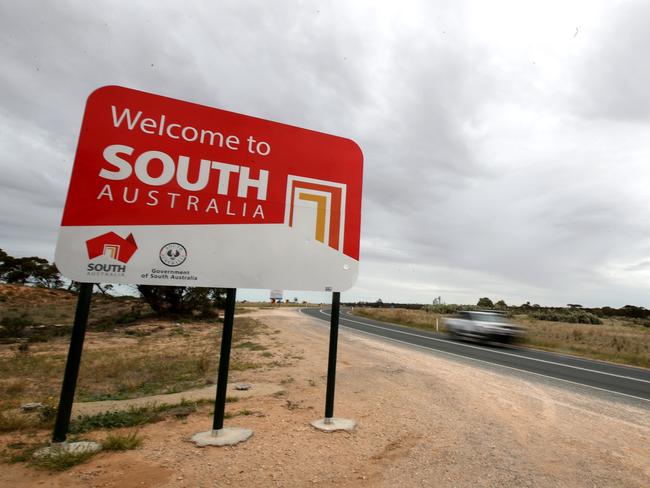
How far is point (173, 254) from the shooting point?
415 centimetres

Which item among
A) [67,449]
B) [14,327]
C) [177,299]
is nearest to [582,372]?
[67,449]

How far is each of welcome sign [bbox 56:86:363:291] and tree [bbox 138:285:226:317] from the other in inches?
698

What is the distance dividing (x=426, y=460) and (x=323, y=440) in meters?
1.14

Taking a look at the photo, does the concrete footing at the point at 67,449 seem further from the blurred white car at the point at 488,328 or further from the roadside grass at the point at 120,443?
the blurred white car at the point at 488,328

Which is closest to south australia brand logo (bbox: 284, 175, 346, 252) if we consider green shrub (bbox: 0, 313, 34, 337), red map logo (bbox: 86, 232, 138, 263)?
red map logo (bbox: 86, 232, 138, 263)

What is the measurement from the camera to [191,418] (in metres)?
4.66

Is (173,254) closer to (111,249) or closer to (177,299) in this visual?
(111,249)

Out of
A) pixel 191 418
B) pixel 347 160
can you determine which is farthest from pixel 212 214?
pixel 191 418

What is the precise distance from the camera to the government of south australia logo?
411 centimetres

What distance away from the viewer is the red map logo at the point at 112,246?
12.7 ft

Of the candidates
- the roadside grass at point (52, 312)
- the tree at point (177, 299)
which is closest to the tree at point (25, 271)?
the roadside grass at point (52, 312)

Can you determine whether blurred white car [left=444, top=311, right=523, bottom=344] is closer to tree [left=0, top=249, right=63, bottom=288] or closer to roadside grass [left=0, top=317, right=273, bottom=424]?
roadside grass [left=0, top=317, right=273, bottom=424]

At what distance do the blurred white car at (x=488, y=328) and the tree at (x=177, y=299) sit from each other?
14.8 meters

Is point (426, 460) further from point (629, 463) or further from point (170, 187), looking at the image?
point (170, 187)
